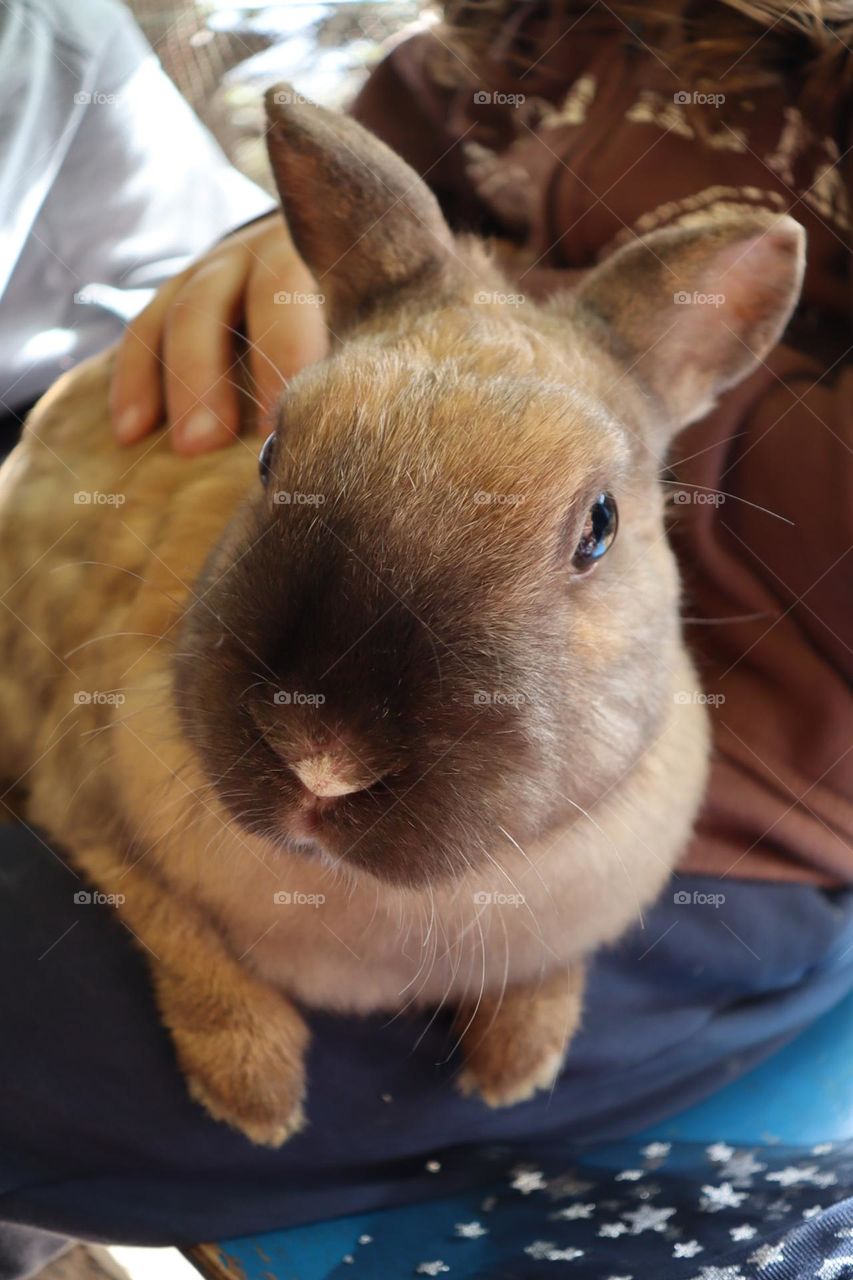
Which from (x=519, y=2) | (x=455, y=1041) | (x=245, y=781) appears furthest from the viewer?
(x=519, y=2)

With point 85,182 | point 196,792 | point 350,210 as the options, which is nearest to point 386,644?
point 196,792

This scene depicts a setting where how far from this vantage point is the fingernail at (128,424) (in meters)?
1.19

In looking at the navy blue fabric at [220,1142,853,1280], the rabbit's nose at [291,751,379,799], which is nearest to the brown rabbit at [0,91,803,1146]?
the rabbit's nose at [291,751,379,799]

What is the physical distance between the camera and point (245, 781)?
69 centimetres

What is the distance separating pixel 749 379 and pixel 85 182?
2.74 feet

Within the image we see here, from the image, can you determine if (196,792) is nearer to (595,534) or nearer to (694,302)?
(595,534)

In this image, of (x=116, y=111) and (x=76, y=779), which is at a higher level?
(x=116, y=111)

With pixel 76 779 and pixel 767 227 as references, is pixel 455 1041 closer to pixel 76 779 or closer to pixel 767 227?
pixel 76 779

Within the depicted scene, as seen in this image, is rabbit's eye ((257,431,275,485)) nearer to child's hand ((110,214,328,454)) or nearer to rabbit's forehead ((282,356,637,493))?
rabbit's forehead ((282,356,637,493))

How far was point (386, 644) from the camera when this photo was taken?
24.6 inches

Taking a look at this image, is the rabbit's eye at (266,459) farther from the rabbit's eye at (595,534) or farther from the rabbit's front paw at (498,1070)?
the rabbit's front paw at (498,1070)

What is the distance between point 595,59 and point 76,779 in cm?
103

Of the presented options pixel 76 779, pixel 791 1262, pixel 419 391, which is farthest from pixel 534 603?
pixel 791 1262

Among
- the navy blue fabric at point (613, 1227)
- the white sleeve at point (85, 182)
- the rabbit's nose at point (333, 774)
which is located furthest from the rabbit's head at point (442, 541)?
the navy blue fabric at point (613, 1227)
